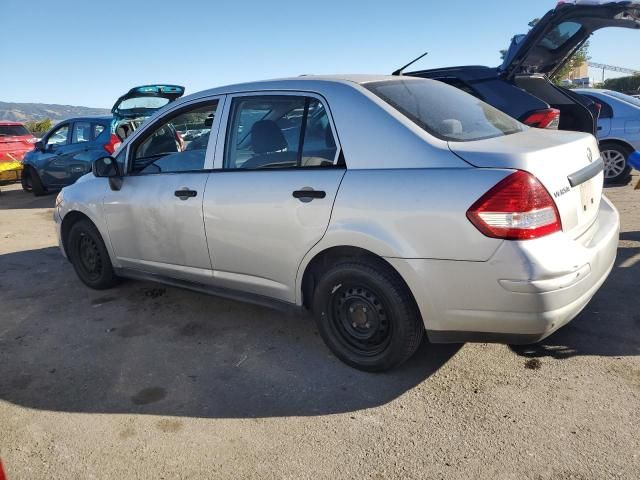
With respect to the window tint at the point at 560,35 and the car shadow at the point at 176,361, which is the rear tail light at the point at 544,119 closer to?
the window tint at the point at 560,35

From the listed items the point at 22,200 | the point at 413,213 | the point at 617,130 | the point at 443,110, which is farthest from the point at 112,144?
the point at 617,130

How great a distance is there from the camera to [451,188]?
2555 mm

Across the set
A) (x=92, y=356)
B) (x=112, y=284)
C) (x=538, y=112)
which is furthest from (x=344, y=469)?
(x=538, y=112)

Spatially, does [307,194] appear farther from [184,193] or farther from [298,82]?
[184,193]

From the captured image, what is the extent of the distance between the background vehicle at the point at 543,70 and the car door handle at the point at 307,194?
12.5ft

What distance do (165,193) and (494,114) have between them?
7.90ft

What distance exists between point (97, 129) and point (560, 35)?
26.2 ft

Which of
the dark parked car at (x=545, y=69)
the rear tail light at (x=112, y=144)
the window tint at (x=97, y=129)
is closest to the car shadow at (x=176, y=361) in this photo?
the dark parked car at (x=545, y=69)

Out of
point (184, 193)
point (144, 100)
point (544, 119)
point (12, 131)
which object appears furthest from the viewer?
point (12, 131)

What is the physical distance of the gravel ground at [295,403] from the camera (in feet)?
7.80

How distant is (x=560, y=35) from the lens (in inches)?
254

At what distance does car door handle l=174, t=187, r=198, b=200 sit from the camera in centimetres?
365

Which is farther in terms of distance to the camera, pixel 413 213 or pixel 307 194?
pixel 307 194

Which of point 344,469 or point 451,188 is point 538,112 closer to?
point 451,188
